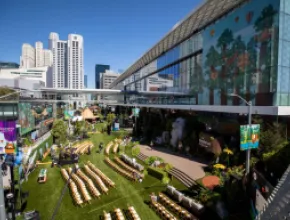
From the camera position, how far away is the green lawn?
14.2 m

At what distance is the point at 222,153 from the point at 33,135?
83.2 feet

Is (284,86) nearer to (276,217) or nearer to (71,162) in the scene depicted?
(276,217)

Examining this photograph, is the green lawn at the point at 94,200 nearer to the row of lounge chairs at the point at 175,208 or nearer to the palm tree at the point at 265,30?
the row of lounge chairs at the point at 175,208

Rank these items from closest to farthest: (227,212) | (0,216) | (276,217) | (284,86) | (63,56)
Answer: (276,217) < (0,216) < (227,212) < (284,86) < (63,56)

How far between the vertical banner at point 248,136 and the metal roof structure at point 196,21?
17.1 m

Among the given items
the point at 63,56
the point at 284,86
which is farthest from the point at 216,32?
the point at 63,56

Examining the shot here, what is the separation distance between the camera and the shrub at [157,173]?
1968 centimetres

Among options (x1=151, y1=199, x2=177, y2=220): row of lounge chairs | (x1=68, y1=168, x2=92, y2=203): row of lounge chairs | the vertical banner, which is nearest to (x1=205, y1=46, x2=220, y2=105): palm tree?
the vertical banner

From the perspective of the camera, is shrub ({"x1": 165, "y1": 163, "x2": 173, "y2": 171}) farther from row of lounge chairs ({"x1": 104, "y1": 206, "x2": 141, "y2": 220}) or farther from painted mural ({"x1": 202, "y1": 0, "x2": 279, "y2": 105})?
painted mural ({"x1": 202, "y1": 0, "x2": 279, "y2": 105})

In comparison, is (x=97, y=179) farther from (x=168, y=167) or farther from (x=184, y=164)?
(x=184, y=164)

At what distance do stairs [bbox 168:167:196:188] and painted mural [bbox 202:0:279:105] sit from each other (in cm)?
949

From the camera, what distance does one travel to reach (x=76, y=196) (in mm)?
15578

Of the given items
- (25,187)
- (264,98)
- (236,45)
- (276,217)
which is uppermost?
(236,45)

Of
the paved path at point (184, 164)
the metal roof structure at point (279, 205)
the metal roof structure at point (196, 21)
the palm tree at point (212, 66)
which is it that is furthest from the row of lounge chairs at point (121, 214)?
the metal roof structure at point (196, 21)
